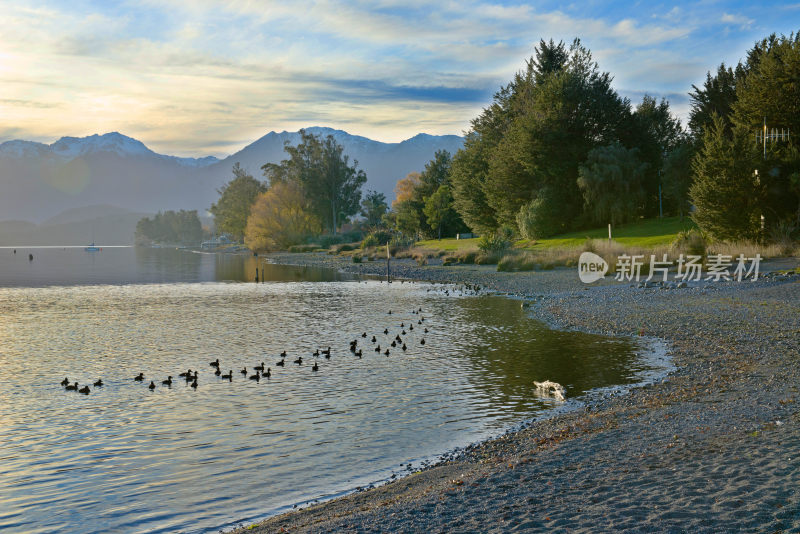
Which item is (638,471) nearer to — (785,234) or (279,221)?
(785,234)

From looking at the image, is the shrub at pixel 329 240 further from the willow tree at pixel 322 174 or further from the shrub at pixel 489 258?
the shrub at pixel 489 258

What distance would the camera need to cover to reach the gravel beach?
722 cm

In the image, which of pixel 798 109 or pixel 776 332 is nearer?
pixel 776 332

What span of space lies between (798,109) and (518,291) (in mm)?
30813

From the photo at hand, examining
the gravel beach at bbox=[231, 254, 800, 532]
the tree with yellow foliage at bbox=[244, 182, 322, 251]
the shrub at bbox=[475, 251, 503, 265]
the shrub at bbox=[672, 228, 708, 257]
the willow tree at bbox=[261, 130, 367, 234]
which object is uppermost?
the willow tree at bbox=[261, 130, 367, 234]

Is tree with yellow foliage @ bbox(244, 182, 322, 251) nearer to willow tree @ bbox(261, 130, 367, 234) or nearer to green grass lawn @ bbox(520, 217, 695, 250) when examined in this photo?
willow tree @ bbox(261, 130, 367, 234)

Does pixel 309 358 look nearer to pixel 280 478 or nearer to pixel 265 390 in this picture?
pixel 265 390

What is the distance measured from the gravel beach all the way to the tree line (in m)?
30.5

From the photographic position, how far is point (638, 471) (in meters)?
8.82

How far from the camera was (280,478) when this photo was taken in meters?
10.6

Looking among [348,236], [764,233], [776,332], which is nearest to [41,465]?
[776,332]

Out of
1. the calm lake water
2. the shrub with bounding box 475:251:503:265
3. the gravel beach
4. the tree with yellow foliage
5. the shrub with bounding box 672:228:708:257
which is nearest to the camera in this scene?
the gravel beach

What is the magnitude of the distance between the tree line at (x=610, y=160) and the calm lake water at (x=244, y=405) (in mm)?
22943

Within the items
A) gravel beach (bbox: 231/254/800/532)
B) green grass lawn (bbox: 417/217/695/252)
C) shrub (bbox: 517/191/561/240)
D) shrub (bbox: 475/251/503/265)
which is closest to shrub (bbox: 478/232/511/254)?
shrub (bbox: 475/251/503/265)
